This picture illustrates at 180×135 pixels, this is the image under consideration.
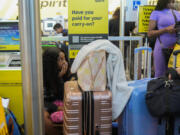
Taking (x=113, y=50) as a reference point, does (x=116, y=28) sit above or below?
above

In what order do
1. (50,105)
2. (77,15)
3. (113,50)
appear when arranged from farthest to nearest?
(77,15) < (50,105) < (113,50)

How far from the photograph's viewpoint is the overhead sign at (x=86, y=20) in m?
2.72

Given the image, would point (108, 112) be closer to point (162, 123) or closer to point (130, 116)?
point (130, 116)

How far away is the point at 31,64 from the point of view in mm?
825

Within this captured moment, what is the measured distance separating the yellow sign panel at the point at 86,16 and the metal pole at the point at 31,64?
194 cm

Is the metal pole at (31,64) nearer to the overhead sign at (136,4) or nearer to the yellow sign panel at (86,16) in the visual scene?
the yellow sign panel at (86,16)

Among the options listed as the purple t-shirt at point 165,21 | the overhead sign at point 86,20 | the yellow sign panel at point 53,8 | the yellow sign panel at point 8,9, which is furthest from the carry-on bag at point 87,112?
the yellow sign panel at point 53,8

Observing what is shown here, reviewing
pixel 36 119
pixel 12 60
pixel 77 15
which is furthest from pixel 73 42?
pixel 36 119

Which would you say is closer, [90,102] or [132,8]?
[90,102]

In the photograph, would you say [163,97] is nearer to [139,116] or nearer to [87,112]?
[139,116]

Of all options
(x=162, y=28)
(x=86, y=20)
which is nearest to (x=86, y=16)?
(x=86, y=20)

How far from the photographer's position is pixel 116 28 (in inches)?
164

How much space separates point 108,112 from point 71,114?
277 millimetres

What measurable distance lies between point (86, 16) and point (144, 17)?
907 mm
